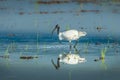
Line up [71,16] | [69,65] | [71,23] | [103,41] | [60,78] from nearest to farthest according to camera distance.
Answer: [60,78], [69,65], [103,41], [71,23], [71,16]

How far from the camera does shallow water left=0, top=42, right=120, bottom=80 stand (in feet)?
40.0

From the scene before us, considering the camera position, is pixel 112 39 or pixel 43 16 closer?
pixel 112 39

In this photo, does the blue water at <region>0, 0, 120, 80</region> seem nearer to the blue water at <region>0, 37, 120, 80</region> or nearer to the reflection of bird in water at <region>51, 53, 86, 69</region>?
the blue water at <region>0, 37, 120, 80</region>

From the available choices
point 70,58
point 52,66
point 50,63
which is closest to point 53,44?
point 70,58

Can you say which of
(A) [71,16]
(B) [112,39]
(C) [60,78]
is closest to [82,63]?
(C) [60,78]

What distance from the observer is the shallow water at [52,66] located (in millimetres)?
12203

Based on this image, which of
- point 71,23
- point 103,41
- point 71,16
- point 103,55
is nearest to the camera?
point 103,55

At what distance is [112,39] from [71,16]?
724 centimetres

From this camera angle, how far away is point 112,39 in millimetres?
17703

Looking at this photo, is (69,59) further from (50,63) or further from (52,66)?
(52,66)

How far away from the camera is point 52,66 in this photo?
1337cm

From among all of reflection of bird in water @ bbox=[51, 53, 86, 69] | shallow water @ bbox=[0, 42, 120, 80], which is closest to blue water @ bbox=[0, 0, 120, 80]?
shallow water @ bbox=[0, 42, 120, 80]

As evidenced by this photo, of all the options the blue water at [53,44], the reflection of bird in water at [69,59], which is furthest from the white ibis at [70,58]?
the blue water at [53,44]

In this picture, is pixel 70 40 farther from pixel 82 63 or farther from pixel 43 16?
pixel 43 16
